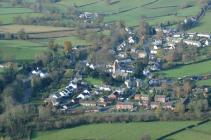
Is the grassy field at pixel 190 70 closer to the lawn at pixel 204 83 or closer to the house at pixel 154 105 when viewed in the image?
the lawn at pixel 204 83

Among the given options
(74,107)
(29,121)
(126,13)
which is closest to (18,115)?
(29,121)

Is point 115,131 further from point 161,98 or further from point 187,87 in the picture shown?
point 187,87

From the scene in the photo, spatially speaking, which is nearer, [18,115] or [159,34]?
[18,115]

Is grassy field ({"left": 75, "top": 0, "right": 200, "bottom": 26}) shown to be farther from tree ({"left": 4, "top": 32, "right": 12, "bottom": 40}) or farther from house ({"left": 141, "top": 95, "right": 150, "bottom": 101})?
house ({"left": 141, "top": 95, "right": 150, "bottom": 101})

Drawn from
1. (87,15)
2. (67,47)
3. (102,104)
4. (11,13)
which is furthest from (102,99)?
(11,13)

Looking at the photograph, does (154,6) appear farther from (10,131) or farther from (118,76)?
(10,131)

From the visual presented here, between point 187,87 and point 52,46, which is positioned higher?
point 52,46
